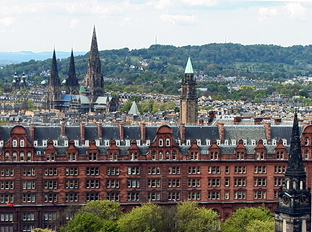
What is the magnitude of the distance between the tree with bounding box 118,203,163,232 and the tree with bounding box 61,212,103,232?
2.50 m

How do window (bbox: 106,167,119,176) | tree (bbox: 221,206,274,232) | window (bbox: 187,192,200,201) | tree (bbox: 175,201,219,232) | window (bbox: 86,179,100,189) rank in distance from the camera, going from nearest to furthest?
1. tree (bbox: 175,201,219,232)
2. tree (bbox: 221,206,274,232)
3. window (bbox: 86,179,100,189)
4. window (bbox: 106,167,119,176)
5. window (bbox: 187,192,200,201)

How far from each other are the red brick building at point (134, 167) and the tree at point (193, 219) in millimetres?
11443

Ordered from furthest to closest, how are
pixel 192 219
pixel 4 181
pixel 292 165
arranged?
pixel 4 181 < pixel 192 219 < pixel 292 165

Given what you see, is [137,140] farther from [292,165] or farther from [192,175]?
[292,165]

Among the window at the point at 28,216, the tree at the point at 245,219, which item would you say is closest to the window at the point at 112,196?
the window at the point at 28,216

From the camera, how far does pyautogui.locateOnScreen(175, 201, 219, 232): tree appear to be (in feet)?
316

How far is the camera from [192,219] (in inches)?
3841

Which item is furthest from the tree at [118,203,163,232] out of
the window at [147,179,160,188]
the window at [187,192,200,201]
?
the window at [187,192,200,201]

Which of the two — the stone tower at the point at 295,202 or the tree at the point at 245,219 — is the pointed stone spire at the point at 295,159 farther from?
the tree at the point at 245,219

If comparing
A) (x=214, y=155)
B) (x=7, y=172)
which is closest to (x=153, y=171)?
(x=214, y=155)

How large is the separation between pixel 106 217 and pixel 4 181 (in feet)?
48.8

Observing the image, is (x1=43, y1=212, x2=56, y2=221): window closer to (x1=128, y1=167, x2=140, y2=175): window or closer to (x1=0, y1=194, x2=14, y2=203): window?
(x1=0, y1=194, x2=14, y2=203): window

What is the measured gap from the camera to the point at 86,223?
304 feet

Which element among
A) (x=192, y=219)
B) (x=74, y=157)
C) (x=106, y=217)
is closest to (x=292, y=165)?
(x=192, y=219)
